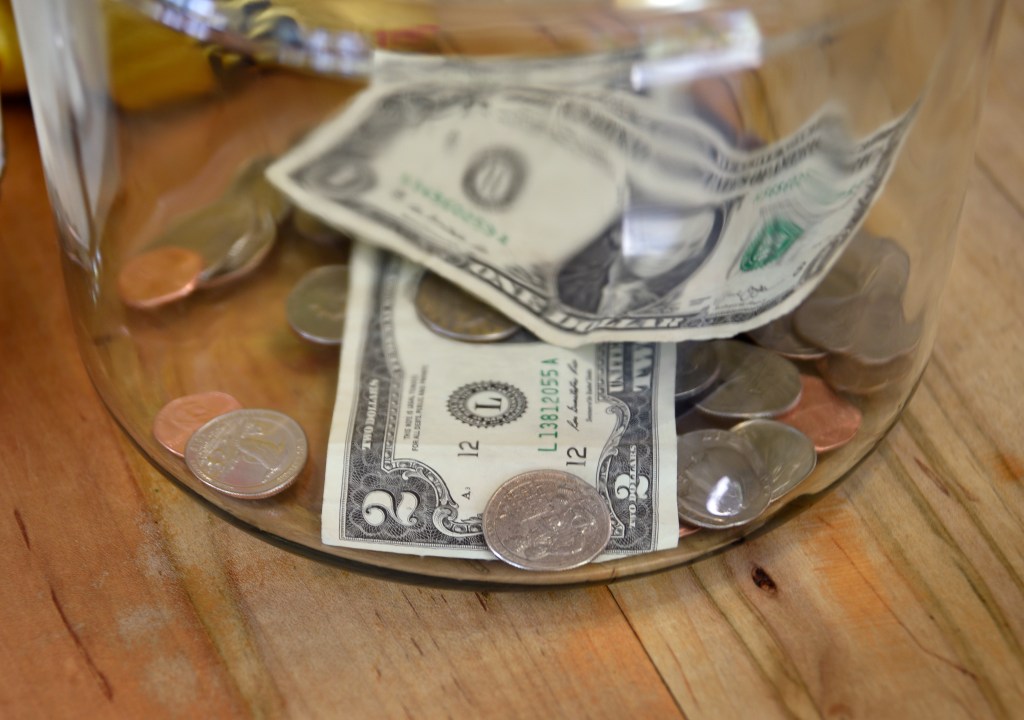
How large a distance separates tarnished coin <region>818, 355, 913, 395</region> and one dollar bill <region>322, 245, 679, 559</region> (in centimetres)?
10

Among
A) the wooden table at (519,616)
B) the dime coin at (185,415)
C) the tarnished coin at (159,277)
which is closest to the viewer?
the wooden table at (519,616)

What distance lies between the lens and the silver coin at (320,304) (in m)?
0.71

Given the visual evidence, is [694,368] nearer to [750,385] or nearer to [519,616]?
[750,385]

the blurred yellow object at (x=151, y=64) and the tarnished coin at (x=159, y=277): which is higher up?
the blurred yellow object at (x=151, y=64)

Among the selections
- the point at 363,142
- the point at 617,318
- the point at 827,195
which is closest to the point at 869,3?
the point at 827,195

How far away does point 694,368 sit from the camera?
0.68m

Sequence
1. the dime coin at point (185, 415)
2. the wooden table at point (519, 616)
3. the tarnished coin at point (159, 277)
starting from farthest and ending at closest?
the tarnished coin at point (159, 277) → the dime coin at point (185, 415) → the wooden table at point (519, 616)

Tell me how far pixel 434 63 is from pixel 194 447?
260 millimetres

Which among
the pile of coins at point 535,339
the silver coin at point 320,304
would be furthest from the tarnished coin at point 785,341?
the silver coin at point 320,304

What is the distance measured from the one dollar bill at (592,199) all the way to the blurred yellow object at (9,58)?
23 cm

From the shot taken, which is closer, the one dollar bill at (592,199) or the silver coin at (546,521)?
the silver coin at (546,521)

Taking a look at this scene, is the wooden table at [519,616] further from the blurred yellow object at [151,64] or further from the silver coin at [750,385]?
the blurred yellow object at [151,64]

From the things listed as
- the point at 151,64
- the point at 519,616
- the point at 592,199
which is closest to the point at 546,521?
the point at 519,616

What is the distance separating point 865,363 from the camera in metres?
0.68
